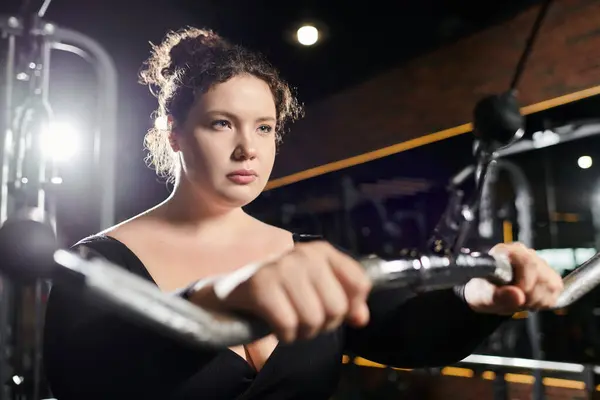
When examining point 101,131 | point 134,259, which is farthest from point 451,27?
point 134,259

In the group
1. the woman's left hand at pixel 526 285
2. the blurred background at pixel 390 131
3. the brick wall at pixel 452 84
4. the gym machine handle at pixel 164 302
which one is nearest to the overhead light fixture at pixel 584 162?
the blurred background at pixel 390 131

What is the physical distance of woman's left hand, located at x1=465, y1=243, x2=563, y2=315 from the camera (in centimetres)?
37

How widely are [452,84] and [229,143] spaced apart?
169 cm

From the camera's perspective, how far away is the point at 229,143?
506mm

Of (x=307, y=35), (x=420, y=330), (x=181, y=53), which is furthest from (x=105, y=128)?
(x=307, y=35)

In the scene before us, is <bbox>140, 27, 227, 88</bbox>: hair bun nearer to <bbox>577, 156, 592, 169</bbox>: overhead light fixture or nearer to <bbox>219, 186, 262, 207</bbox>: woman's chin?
<bbox>219, 186, 262, 207</bbox>: woman's chin

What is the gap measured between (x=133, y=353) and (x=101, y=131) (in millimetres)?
335

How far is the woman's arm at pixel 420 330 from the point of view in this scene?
48 cm

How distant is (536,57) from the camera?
5.96 ft

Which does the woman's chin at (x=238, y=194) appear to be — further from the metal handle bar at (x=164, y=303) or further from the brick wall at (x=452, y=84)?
the brick wall at (x=452, y=84)

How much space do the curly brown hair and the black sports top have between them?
0.51 feet

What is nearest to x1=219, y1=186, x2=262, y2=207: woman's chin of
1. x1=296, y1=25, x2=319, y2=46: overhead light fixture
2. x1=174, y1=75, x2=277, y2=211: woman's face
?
x1=174, y1=75, x2=277, y2=211: woman's face

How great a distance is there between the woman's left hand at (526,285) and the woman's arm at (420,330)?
0.08m

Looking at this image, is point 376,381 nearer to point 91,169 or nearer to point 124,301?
point 91,169
